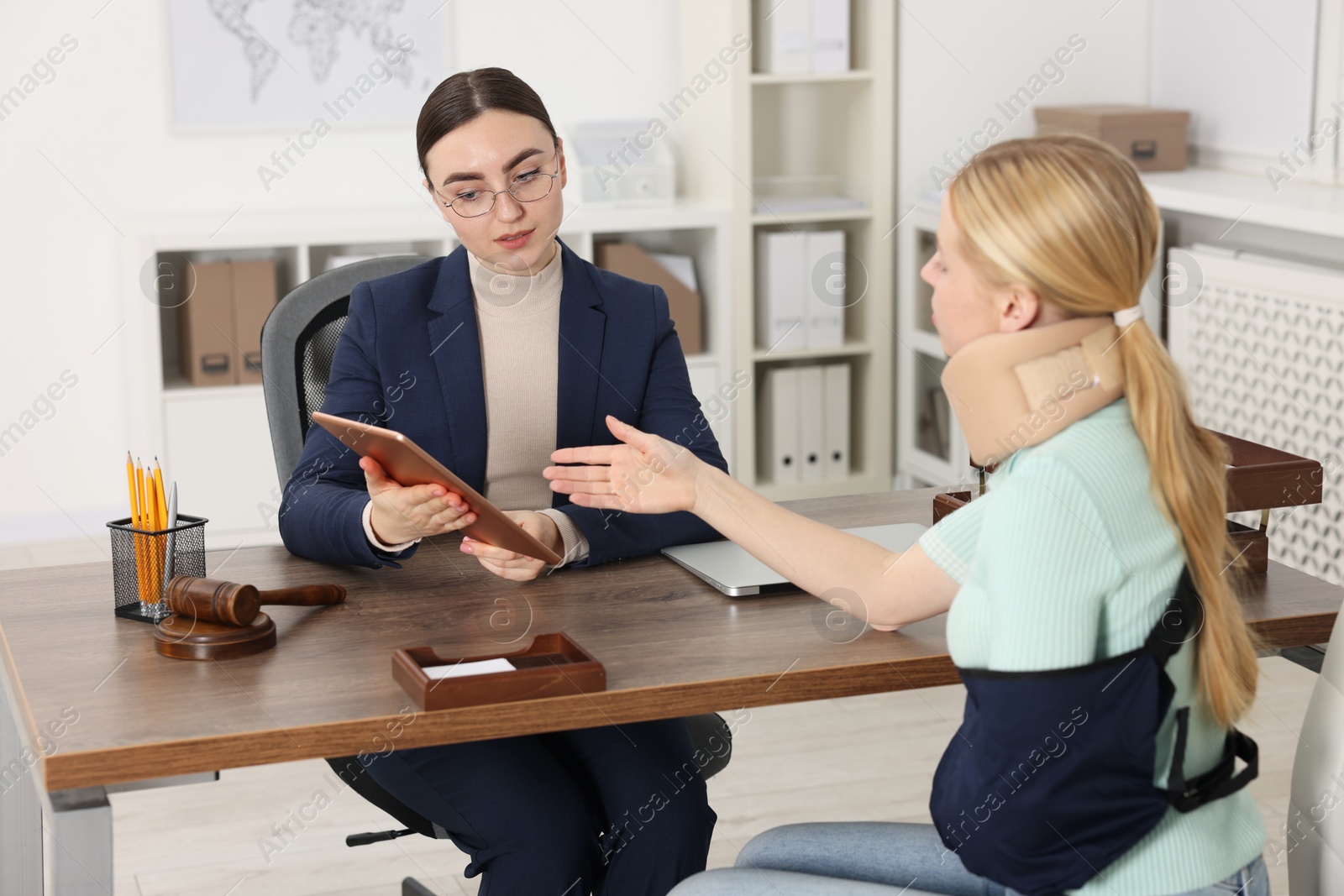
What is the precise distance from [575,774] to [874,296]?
9.67ft

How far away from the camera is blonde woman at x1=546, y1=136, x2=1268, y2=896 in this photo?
115 centimetres

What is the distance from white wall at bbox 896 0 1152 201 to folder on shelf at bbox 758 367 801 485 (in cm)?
69

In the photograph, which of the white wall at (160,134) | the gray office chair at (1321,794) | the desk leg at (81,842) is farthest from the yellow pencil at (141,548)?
the white wall at (160,134)

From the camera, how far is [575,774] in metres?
1.81

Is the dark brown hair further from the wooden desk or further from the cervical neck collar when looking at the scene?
the cervical neck collar

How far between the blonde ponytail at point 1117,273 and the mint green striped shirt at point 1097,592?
21mm

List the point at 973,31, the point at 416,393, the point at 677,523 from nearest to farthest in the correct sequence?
the point at 677,523 < the point at 416,393 < the point at 973,31

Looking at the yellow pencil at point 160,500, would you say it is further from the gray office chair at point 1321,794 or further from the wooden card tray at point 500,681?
the gray office chair at point 1321,794

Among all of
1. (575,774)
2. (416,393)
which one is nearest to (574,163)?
(416,393)

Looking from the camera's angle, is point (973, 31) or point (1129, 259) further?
point (973, 31)

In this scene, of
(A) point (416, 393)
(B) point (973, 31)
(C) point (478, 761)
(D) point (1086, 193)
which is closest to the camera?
(D) point (1086, 193)

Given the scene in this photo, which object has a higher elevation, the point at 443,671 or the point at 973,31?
the point at 973,31

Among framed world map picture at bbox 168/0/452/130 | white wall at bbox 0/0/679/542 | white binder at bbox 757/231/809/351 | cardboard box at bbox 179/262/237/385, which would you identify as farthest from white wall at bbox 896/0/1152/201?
cardboard box at bbox 179/262/237/385

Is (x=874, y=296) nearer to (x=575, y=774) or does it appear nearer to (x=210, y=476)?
(x=210, y=476)
